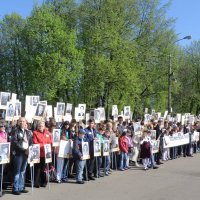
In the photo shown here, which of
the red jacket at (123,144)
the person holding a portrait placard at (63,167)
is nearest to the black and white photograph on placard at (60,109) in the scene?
the red jacket at (123,144)

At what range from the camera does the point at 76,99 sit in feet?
145

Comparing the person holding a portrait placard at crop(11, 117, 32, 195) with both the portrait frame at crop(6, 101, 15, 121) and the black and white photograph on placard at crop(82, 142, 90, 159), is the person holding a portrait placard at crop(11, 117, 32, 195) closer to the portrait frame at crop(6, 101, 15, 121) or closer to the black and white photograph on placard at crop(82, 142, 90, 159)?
the black and white photograph on placard at crop(82, 142, 90, 159)

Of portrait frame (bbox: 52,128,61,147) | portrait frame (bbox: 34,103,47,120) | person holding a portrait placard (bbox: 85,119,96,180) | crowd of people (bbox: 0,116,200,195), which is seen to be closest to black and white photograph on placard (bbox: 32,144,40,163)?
crowd of people (bbox: 0,116,200,195)

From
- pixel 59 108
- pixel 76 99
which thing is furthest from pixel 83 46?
pixel 59 108

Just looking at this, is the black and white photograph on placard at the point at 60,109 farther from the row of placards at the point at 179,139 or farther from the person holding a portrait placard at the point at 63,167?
the row of placards at the point at 179,139

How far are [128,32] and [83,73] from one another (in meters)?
5.60

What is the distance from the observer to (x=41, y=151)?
1186 cm

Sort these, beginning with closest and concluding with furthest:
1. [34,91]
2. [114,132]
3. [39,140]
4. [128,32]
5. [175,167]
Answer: [39,140] < [114,132] < [175,167] < [128,32] < [34,91]

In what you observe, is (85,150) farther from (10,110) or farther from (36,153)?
(10,110)

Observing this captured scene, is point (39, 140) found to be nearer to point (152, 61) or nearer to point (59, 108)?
point (59, 108)

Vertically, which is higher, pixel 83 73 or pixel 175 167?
pixel 83 73

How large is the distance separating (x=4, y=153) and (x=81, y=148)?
9.90 feet

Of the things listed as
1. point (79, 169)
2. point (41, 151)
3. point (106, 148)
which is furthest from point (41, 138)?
point (106, 148)

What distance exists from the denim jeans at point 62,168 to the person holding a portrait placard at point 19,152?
1903 mm
